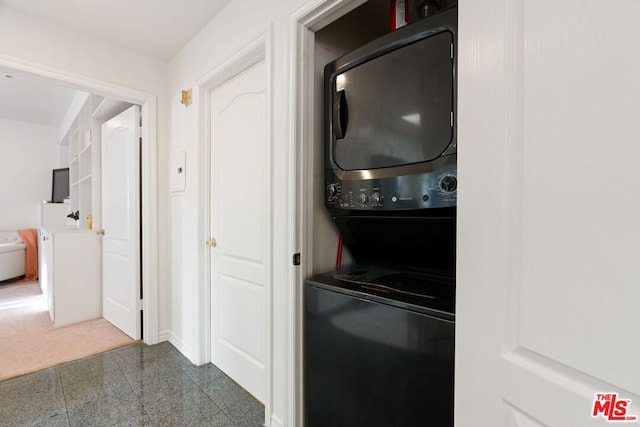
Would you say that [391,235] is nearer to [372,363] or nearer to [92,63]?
[372,363]

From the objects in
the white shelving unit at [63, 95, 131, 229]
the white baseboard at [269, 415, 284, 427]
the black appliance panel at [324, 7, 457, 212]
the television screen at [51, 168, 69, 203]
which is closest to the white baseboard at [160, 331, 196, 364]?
the white baseboard at [269, 415, 284, 427]

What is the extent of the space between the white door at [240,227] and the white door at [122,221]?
934 millimetres

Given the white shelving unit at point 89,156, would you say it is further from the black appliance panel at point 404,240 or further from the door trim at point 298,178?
the black appliance panel at point 404,240

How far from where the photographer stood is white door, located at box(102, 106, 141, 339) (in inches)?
104

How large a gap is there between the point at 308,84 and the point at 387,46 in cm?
41

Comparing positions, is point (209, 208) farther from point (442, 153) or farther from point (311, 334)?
point (442, 153)

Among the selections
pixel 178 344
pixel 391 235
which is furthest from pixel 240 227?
pixel 178 344

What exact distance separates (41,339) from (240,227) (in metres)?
2.30

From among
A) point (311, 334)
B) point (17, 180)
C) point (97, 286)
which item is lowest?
point (97, 286)

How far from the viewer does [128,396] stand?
1.87 m

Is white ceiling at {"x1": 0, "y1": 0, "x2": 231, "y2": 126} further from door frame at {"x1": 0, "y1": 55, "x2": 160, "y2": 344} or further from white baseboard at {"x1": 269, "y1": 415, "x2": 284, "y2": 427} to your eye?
white baseboard at {"x1": 269, "y1": 415, "x2": 284, "y2": 427}

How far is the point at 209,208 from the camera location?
2221 millimetres

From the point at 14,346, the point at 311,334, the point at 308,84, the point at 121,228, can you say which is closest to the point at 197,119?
the point at 308,84

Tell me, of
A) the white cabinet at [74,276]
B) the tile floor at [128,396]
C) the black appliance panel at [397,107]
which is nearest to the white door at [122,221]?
the white cabinet at [74,276]
